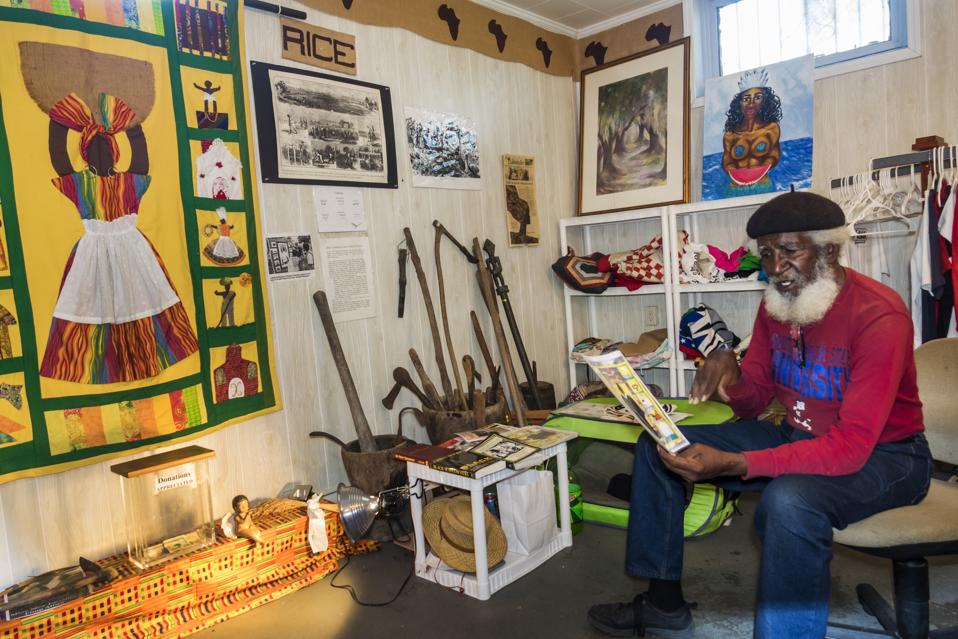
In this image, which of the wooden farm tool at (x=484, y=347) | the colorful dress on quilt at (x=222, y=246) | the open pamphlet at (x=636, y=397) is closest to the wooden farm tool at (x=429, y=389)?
the wooden farm tool at (x=484, y=347)

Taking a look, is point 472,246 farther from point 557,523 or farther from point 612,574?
point 612,574

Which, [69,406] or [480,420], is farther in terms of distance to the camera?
[480,420]

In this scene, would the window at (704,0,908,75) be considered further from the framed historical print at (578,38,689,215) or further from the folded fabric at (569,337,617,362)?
the folded fabric at (569,337,617,362)

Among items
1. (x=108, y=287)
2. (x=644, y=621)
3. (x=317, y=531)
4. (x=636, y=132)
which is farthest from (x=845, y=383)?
(x=636, y=132)

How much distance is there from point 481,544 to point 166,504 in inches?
42.8

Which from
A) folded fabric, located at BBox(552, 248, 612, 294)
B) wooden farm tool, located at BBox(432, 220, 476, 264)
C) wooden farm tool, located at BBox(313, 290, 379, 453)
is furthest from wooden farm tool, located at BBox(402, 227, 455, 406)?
folded fabric, located at BBox(552, 248, 612, 294)

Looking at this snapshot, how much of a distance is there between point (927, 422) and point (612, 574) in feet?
3.62

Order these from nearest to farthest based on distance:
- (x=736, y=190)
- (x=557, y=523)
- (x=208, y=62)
Answer: 1. (x=208, y=62)
2. (x=557, y=523)
3. (x=736, y=190)

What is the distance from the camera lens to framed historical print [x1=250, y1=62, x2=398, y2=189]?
281cm

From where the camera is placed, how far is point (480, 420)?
303 centimetres

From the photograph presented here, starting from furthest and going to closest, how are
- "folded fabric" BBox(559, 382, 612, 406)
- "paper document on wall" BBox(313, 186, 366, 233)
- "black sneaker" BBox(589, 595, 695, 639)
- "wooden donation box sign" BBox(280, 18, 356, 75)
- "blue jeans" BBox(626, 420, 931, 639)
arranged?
"folded fabric" BBox(559, 382, 612, 406) → "paper document on wall" BBox(313, 186, 366, 233) → "wooden donation box sign" BBox(280, 18, 356, 75) → "black sneaker" BBox(589, 595, 695, 639) → "blue jeans" BBox(626, 420, 931, 639)

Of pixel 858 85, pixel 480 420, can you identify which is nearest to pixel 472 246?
pixel 480 420

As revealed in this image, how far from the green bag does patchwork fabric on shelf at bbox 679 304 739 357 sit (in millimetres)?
1051

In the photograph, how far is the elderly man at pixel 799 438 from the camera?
5.14 ft
